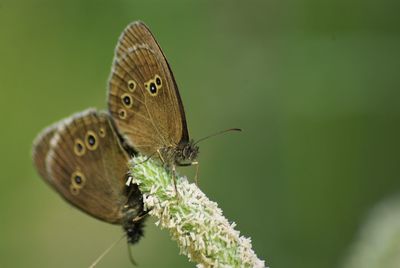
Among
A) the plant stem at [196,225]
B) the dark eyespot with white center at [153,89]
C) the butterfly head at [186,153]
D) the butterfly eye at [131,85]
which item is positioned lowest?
the butterfly head at [186,153]

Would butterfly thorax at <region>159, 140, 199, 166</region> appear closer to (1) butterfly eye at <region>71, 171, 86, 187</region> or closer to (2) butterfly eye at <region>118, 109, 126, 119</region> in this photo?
(2) butterfly eye at <region>118, 109, 126, 119</region>

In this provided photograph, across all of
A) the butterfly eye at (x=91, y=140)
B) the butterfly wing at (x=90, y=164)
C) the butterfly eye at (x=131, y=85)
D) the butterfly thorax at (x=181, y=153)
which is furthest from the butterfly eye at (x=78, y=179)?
the butterfly eye at (x=131, y=85)

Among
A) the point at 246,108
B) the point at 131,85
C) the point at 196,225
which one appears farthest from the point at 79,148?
the point at 246,108

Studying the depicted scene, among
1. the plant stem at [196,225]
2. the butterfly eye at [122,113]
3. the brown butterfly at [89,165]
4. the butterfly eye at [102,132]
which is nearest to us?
the plant stem at [196,225]

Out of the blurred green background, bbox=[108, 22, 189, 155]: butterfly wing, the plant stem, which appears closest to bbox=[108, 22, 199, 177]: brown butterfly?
bbox=[108, 22, 189, 155]: butterfly wing

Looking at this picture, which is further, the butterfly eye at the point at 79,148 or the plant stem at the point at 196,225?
the butterfly eye at the point at 79,148

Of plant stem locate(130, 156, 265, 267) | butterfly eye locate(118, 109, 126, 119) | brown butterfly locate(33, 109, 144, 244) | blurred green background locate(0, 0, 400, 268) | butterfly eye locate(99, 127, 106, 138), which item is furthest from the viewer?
blurred green background locate(0, 0, 400, 268)

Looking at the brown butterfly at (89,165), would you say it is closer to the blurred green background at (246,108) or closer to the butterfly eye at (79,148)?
the butterfly eye at (79,148)

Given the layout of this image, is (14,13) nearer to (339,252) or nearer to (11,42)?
(11,42)
